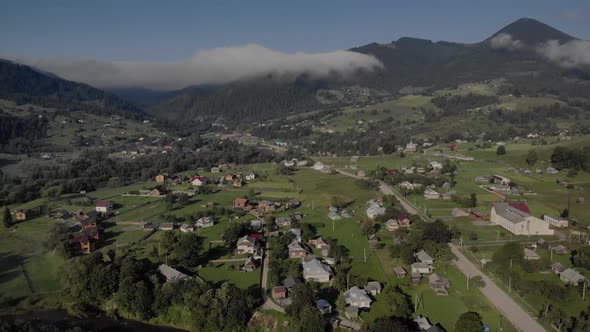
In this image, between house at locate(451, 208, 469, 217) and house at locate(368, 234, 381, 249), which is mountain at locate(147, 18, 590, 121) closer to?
house at locate(451, 208, 469, 217)

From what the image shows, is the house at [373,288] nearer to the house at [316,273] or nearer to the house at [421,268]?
the house at [316,273]

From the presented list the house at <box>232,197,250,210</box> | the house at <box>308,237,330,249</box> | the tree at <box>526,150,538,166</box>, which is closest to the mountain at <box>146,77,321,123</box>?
the tree at <box>526,150,538,166</box>

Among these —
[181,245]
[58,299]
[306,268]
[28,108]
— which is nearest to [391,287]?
[306,268]

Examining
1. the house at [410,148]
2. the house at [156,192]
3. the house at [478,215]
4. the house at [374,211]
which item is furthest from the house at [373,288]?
the house at [410,148]

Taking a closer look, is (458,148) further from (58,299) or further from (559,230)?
(58,299)

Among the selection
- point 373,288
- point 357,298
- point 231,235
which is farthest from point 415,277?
point 231,235
